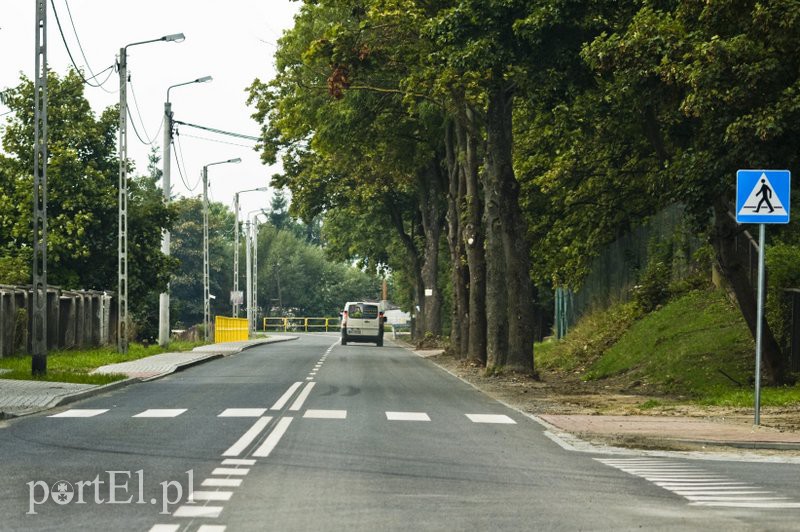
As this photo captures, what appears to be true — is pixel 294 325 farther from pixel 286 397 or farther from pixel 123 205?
pixel 286 397

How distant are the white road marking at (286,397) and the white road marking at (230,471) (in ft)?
27.3

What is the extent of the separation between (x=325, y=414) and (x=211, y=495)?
29.8 feet

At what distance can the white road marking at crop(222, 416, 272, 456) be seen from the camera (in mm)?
13648

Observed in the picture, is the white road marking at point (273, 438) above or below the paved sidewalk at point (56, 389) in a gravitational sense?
below

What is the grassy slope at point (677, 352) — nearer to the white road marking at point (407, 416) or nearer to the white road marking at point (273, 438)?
the white road marking at point (407, 416)

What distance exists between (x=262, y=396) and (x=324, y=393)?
149 centimetres

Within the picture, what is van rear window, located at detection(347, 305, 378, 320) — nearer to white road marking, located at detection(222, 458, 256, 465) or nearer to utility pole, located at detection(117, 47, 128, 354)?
utility pole, located at detection(117, 47, 128, 354)

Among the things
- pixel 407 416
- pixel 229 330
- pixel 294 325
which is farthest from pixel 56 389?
pixel 294 325

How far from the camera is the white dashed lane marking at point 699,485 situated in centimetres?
1034

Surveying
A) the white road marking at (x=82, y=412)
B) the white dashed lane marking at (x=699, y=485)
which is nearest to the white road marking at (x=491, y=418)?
the white dashed lane marking at (x=699, y=485)

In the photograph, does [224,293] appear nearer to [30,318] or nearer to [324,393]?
[30,318]

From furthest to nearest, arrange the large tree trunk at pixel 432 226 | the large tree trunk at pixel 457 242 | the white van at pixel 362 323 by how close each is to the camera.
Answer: the white van at pixel 362 323
the large tree trunk at pixel 432 226
the large tree trunk at pixel 457 242

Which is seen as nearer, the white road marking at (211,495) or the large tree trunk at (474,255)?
the white road marking at (211,495)

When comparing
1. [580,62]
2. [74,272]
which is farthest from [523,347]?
[74,272]
